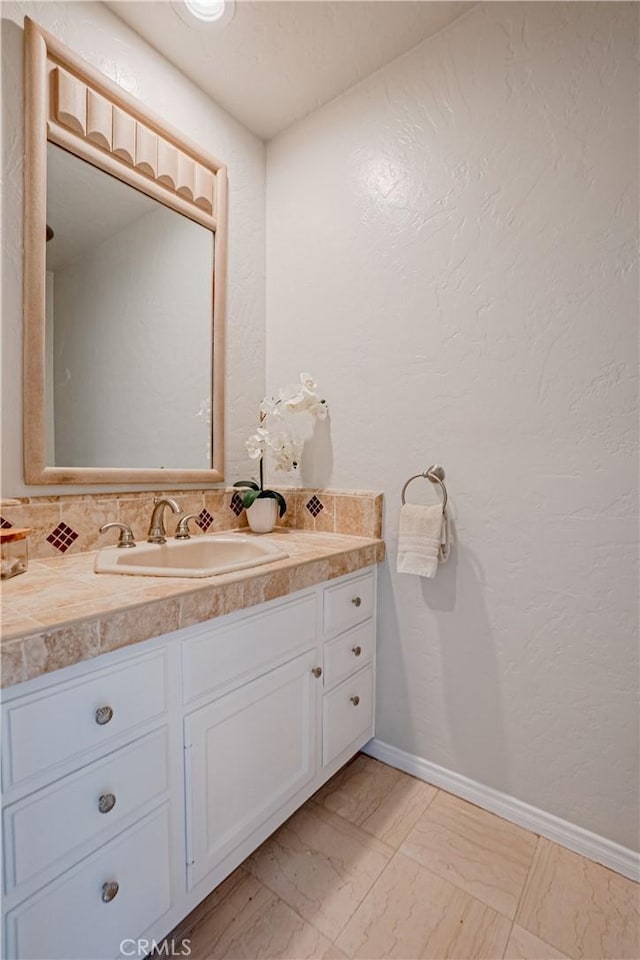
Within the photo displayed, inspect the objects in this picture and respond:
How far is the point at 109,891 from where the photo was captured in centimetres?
77

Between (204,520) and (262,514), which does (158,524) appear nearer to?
(204,520)

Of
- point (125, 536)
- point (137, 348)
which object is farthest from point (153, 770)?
point (137, 348)

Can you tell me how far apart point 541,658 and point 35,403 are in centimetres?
158

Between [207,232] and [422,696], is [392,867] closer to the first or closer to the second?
[422,696]

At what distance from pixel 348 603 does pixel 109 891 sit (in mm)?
844

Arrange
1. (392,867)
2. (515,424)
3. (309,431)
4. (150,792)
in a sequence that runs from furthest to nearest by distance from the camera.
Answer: (309,431) < (515,424) < (392,867) < (150,792)

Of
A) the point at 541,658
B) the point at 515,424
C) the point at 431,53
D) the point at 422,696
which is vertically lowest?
the point at 422,696

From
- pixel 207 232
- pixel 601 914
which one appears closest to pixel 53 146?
pixel 207 232

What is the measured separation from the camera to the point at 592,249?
A: 44.2 inches

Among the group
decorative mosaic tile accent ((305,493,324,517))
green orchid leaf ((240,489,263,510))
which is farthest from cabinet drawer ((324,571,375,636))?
green orchid leaf ((240,489,263,510))

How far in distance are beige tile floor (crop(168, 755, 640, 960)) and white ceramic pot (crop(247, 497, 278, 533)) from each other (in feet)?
2.99

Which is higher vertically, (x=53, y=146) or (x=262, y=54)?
(x=262, y=54)

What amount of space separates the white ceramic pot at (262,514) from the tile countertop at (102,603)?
370 millimetres

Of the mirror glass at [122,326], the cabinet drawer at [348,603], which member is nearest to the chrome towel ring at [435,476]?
the cabinet drawer at [348,603]
